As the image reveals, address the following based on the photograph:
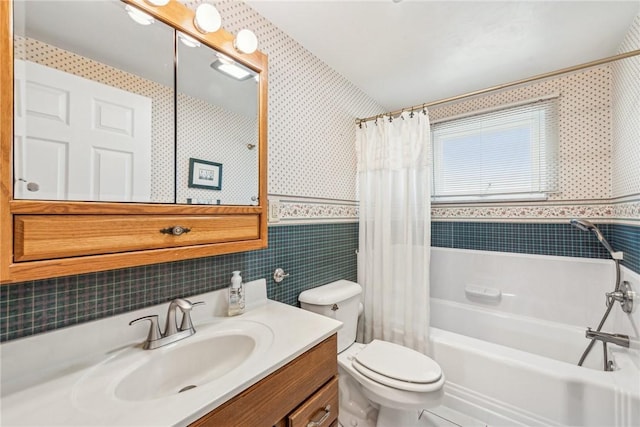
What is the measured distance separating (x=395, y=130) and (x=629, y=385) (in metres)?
1.64

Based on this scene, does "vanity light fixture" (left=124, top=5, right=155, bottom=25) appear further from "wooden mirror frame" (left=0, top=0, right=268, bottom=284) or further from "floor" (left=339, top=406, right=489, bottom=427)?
"floor" (left=339, top=406, right=489, bottom=427)

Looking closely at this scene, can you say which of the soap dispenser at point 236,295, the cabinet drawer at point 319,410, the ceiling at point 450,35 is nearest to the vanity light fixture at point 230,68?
the ceiling at point 450,35

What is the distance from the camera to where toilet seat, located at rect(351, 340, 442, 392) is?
3.76 ft

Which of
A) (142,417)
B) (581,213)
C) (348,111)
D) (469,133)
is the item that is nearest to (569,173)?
(581,213)

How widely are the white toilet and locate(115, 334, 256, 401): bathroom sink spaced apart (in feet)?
1.77

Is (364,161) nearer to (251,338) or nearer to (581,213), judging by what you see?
(251,338)

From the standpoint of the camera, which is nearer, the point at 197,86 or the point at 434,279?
the point at 197,86

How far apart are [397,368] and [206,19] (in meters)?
1.72

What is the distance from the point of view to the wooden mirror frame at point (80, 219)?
0.57 m

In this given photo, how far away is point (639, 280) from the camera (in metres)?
1.26

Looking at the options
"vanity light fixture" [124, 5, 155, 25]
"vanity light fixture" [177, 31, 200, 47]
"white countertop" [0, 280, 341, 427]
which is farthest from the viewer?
"vanity light fixture" [177, 31, 200, 47]

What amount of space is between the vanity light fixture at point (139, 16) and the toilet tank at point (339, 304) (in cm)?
136

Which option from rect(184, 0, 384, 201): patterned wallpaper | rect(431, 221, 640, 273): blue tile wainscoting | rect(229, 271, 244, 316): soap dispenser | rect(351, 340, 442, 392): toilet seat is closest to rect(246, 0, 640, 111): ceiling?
rect(184, 0, 384, 201): patterned wallpaper

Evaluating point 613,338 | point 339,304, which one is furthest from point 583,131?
point 339,304
